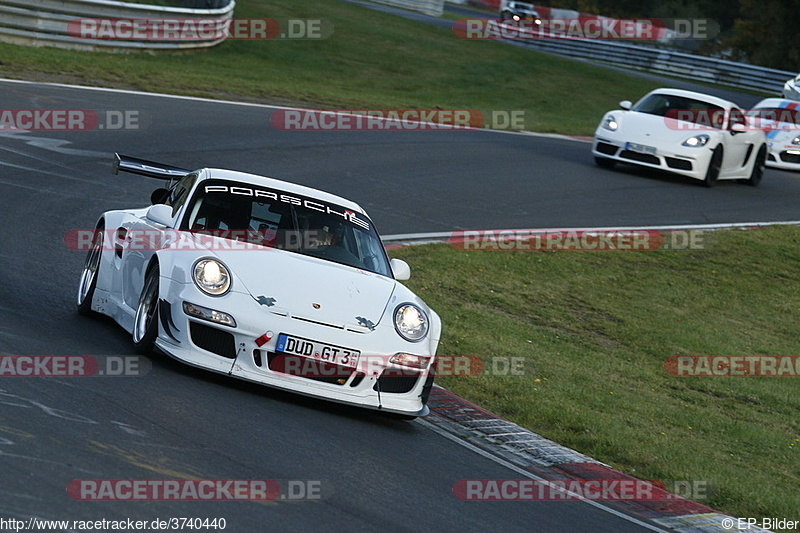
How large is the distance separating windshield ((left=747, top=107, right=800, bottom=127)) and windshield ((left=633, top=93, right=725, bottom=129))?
4.19m

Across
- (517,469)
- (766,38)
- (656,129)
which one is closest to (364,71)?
(656,129)

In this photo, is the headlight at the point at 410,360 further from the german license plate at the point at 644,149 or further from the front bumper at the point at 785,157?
the front bumper at the point at 785,157

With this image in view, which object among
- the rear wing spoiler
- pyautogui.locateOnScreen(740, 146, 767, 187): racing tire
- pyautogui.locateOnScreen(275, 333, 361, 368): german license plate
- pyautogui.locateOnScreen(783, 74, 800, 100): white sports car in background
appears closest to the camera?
pyautogui.locateOnScreen(275, 333, 361, 368): german license plate

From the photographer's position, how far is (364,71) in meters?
29.9

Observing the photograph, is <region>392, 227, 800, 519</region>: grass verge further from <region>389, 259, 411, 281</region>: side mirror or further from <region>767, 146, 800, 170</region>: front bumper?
<region>767, 146, 800, 170</region>: front bumper

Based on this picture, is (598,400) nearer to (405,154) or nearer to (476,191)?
(476,191)

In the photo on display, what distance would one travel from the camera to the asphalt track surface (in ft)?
17.3

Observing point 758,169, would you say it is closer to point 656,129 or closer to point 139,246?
point 656,129

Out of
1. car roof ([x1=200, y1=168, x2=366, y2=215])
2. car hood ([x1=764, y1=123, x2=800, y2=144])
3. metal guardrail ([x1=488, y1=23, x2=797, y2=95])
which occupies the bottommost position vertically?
metal guardrail ([x1=488, y1=23, x2=797, y2=95])

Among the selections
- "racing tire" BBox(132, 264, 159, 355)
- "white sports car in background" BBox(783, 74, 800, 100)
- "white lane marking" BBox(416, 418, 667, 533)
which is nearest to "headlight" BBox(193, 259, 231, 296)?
"racing tire" BBox(132, 264, 159, 355)

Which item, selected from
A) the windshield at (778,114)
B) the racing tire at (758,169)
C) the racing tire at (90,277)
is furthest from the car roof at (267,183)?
the windshield at (778,114)

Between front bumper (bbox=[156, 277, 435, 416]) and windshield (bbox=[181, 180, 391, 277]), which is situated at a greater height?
windshield (bbox=[181, 180, 391, 277])

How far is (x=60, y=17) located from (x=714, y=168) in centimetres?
1163

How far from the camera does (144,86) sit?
65.0 feet
